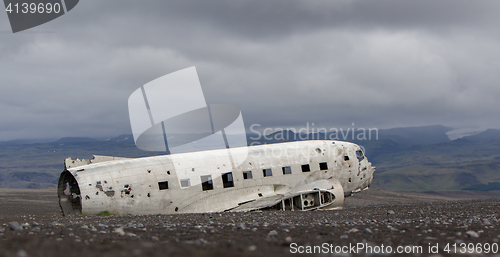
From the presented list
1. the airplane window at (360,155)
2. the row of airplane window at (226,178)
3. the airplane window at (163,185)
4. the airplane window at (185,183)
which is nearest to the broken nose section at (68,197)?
the airplane window at (163,185)

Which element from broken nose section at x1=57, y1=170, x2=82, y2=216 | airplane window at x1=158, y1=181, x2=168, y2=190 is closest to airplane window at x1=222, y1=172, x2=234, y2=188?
airplane window at x1=158, y1=181, x2=168, y2=190

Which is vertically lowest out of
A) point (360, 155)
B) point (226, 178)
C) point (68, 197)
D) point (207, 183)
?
point (68, 197)

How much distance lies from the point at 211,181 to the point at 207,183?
1.02 feet

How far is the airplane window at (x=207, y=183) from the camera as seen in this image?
2234 cm

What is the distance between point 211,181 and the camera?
22531mm

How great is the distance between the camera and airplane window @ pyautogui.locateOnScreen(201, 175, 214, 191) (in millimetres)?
22344

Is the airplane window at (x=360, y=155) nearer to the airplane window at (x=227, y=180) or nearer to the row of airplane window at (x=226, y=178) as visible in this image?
the row of airplane window at (x=226, y=178)

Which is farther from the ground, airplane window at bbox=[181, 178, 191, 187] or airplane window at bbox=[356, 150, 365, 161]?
airplane window at bbox=[356, 150, 365, 161]

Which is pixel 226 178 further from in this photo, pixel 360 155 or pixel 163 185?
pixel 360 155

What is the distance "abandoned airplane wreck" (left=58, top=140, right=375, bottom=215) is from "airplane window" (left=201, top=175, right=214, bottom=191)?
0.05m

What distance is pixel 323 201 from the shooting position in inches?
846

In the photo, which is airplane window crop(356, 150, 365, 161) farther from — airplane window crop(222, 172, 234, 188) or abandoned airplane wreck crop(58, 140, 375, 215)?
airplane window crop(222, 172, 234, 188)

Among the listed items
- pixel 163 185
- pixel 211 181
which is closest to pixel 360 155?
pixel 211 181

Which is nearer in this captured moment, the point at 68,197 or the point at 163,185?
the point at 68,197
